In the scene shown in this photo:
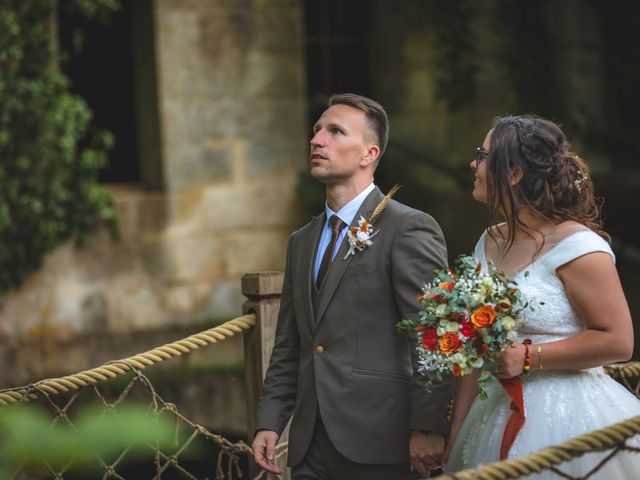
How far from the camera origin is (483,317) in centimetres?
260

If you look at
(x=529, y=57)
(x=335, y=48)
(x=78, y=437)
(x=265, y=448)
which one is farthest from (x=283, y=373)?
(x=335, y=48)

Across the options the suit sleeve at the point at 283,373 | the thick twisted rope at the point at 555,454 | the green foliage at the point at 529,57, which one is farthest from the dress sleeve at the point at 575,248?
the green foliage at the point at 529,57

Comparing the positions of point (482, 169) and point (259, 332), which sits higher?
point (482, 169)

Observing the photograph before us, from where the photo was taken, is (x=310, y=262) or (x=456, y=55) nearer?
(x=310, y=262)

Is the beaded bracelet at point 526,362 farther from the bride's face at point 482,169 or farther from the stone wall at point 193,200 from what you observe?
the stone wall at point 193,200

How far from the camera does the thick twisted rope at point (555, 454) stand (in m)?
2.26

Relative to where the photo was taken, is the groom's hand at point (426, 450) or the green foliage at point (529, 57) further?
the green foliage at point (529, 57)

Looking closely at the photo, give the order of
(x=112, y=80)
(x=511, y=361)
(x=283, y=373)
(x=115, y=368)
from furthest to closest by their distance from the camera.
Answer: (x=112, y=80) < (x=115, y=368) < (x=283, y=373) < (x=511, y=361)

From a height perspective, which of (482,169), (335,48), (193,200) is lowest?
(193,200)

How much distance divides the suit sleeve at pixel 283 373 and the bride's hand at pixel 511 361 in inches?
30.6

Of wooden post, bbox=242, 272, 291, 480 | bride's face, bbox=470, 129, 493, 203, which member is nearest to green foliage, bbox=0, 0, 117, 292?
wooden post, bbox=242, 272, 291, 480

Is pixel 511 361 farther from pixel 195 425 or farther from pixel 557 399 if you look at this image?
pixel 195 425

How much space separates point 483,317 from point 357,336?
0.49m

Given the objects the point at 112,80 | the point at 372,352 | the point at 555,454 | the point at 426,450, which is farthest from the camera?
the point at 112,80
